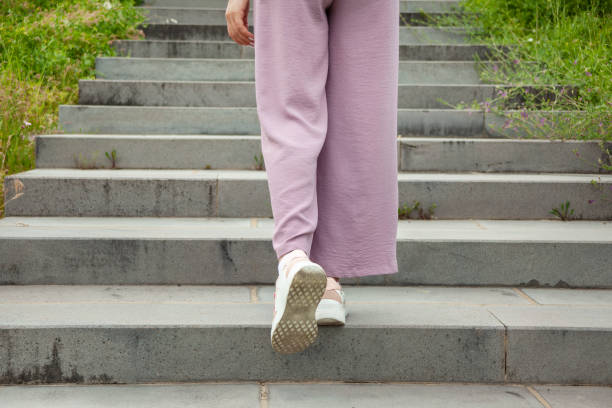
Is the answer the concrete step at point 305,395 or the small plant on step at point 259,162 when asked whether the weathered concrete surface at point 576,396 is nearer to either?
the concrete step at point 305,395

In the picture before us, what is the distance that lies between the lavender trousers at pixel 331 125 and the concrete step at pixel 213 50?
9.71ft

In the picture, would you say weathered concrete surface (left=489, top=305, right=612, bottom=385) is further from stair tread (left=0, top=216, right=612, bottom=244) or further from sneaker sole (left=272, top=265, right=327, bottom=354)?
sneaker sole (left=272, top=265, right=327, bottom=354)

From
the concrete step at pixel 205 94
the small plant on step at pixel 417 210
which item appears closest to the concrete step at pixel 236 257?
the small plant on step at pixel 417 210

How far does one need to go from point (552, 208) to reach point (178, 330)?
6.13ft

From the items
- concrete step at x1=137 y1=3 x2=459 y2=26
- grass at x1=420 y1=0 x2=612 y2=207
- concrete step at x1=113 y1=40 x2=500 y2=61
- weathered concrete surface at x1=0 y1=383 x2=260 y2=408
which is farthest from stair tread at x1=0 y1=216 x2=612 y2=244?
concrete step at x1=137 y1=3 x2=459 y2=26

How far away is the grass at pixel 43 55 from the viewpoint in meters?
3.44

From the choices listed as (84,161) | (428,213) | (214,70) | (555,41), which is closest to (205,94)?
(214,70)

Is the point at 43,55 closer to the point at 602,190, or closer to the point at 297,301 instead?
the point at 297,301

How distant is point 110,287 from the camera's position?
7.79 feet

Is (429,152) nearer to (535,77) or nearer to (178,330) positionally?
(535,77)

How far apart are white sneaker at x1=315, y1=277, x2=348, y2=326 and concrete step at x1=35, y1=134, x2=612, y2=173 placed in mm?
1480

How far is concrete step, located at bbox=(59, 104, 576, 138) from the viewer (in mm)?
3777

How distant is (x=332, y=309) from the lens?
1.96 meters

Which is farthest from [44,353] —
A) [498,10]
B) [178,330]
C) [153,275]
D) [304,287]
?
[498,10]
